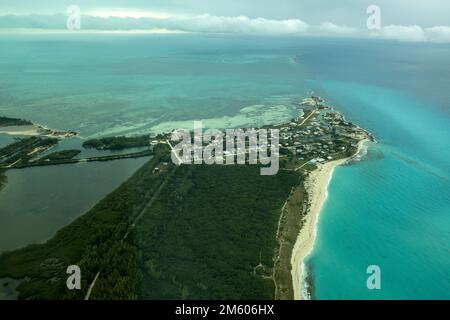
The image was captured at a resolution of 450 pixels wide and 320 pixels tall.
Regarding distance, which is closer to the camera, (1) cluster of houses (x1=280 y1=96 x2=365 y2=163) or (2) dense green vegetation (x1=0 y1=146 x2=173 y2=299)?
(2) dense green vegetation (x1=0 y1=146 x2=173 y2=299)

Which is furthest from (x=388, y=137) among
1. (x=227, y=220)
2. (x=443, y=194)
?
(x=227, y=220)

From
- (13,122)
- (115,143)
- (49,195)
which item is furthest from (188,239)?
(13,122)

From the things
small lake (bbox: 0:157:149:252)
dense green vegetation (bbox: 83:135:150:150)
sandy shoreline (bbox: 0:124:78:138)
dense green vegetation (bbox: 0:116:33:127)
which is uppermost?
dense green vegetation (bbox: 0:116:33:127)

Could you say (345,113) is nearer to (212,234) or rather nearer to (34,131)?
(212,234)

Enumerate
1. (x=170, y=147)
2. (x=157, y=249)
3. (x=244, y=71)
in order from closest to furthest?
1. (x=157, y=249)
2. (x=170, y=147)
3. (x=244, y=71)

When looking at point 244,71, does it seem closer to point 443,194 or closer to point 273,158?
point 273,158

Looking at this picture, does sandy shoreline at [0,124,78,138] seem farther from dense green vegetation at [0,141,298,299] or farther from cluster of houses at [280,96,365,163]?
cluster of houses at [280,96,365,163]

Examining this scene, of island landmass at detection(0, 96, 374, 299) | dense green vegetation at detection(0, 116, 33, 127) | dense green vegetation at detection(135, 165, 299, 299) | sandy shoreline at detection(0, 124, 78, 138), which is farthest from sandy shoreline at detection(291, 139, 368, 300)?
dense green vegetation at detection(0, 116, 33, 127)
